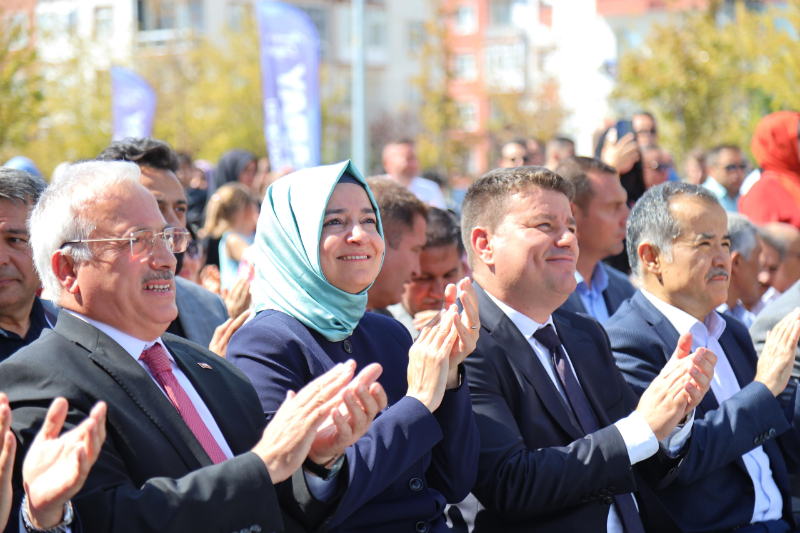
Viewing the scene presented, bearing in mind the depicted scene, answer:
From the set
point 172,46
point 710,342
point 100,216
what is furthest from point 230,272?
point 172,46

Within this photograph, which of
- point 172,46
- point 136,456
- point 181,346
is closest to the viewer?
point 136,456

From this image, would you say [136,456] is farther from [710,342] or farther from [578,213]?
[578,213]

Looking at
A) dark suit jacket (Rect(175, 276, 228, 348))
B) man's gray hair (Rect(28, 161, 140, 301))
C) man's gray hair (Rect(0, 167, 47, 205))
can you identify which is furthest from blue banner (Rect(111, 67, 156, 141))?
man's gray hair (Rect(28, 161, 140, 301))

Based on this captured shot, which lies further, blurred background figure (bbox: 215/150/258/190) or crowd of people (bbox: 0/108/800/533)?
blurred background figure (bbox: 215/150/258/190)

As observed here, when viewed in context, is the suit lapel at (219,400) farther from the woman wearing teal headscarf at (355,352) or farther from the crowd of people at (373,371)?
the woman wearing teal headscarf at (355,352)

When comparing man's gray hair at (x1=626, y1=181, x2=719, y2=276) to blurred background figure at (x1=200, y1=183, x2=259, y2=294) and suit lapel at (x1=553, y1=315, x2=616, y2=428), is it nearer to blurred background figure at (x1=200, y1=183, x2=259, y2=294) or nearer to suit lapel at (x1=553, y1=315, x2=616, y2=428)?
suit lapel at (x1=553, y1=315, x2=616, y2=428)

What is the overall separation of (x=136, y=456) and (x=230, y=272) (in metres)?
4.90

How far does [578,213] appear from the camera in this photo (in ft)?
17.9

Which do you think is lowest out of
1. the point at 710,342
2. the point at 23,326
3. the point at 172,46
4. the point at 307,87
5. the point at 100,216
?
the point at 710,342

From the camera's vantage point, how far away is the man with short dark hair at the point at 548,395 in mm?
3166

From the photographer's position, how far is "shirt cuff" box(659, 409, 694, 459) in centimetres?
355

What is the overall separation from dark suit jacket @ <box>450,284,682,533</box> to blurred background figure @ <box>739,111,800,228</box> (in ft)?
13.1

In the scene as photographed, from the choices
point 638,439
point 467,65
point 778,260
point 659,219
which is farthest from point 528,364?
point 467,65

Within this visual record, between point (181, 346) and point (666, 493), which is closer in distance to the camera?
point (181, 346)
